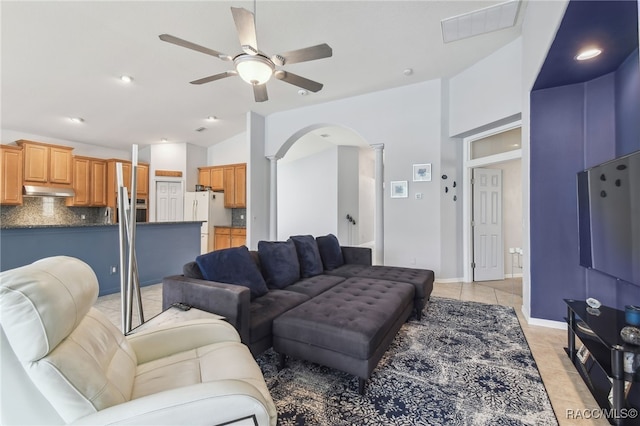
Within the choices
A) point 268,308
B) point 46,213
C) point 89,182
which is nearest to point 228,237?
point 89,182

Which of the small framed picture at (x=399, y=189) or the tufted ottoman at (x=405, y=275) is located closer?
the tufted ottoman at (x=405, y=275)

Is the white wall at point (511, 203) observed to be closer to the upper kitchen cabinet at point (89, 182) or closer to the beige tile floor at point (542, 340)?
the beige tile floor at point (542, 340)

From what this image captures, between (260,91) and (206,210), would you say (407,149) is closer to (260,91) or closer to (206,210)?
(260,91)

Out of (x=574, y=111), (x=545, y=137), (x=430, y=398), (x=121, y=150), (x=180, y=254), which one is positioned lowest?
(x=430, y=398)

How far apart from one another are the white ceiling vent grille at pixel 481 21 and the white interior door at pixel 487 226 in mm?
2184

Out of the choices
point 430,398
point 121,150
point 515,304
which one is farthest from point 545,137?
point 121,150

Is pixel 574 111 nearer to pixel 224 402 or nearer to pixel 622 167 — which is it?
pixel 622 167

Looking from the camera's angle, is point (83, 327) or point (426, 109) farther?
point (426, 109)

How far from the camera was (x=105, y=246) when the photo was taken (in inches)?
159

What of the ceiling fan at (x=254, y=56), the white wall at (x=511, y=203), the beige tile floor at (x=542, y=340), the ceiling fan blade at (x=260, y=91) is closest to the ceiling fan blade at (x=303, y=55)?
the ceiling fan at (x=254, y=56)

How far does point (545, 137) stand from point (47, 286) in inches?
152

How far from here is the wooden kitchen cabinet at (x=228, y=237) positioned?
267 inches

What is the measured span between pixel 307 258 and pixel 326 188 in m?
4.78

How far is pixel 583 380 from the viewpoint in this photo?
197cm
